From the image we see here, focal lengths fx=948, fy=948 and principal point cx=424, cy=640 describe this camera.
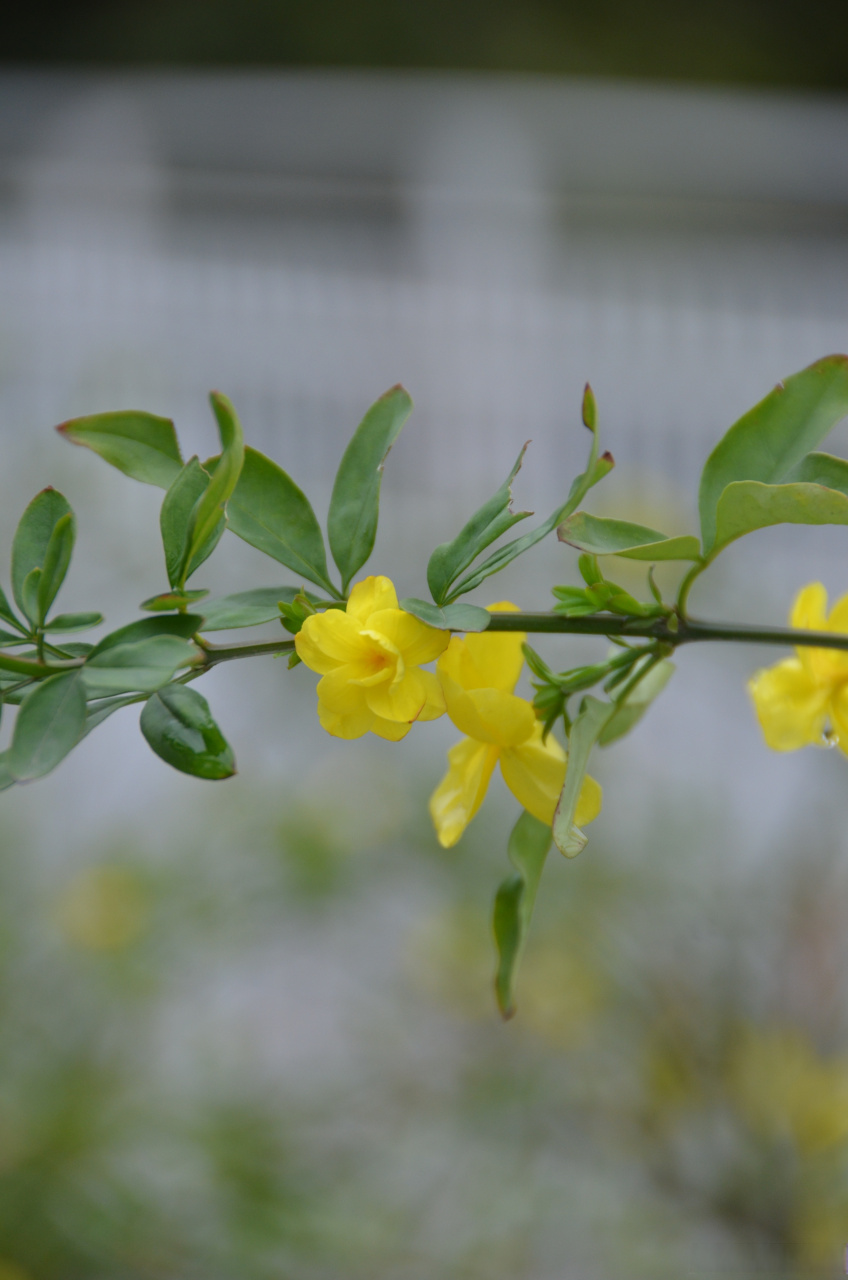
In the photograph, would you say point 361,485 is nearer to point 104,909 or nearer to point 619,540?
point 619,540

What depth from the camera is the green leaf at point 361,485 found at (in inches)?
7.2

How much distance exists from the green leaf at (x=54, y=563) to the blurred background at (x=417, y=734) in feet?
1.98

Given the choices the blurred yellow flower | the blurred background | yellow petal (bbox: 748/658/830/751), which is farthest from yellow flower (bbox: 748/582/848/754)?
the blurred yellow flower

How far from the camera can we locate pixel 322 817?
97cm

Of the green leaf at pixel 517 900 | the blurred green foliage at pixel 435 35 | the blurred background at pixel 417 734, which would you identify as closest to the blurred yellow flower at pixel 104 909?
the blurred background at pixel 417 734

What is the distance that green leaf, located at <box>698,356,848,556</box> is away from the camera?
18cm

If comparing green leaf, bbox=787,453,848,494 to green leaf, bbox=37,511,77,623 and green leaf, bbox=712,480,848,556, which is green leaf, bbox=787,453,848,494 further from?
green leaf, bbox=37,511,77,623

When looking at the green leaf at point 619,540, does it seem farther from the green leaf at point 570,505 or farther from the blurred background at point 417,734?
the blurred background at point 417,734

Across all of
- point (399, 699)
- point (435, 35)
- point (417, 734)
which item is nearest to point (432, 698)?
point (399, 699)

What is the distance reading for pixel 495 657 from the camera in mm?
186

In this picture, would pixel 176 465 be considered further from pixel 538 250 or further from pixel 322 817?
pixel 538 250

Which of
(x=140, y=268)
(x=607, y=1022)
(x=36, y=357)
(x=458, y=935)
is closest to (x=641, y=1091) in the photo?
(x=607, y=1022)

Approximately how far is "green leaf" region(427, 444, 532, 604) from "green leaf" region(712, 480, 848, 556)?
0.04 m

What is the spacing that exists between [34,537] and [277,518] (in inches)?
1.8
